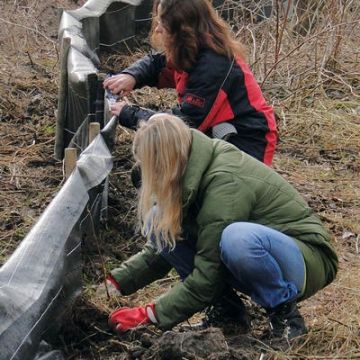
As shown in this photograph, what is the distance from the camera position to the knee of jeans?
329 cm

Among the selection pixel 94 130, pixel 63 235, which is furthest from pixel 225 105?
pixel 63 235

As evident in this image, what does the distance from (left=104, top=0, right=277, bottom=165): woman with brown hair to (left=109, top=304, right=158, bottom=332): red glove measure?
1143mm

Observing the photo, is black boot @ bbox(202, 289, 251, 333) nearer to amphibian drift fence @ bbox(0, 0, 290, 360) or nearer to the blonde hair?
the blonde hair

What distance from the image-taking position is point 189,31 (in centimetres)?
442

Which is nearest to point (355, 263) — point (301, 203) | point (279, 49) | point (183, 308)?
point (301, 203)

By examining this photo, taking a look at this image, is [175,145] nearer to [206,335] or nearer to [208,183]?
[208,183]

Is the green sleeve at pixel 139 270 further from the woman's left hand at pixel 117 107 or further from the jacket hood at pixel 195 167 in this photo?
the woman's left hand at pixel 117 107

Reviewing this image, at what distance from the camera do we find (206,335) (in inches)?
130

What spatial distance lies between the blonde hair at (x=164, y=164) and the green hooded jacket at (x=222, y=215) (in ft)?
0.14

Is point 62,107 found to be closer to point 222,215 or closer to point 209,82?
point 209,82

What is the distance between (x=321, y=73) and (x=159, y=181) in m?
4.91

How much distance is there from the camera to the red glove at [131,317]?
11.4 ft

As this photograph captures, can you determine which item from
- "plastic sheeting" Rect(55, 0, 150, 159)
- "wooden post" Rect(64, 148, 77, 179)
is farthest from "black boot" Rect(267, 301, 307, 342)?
"plastic sheeting" Rect(55, 0, 150, 159)

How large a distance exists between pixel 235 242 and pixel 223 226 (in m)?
0.10
